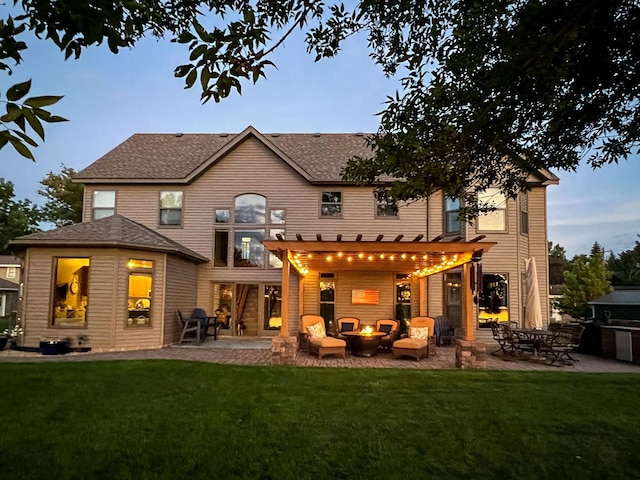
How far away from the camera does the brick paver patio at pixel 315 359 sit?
32.2 feet

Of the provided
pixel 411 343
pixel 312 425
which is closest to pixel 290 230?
pixel 411 343

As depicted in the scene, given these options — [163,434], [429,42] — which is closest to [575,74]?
[429,42]

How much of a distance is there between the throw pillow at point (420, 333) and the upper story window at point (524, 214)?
6017mm

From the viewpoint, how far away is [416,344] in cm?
1073

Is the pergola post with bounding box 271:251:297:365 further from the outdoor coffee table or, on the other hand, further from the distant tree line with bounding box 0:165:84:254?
the distant tree line with bounding box 0:165:84:254

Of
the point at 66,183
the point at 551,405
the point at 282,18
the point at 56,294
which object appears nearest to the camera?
the point at 282,18

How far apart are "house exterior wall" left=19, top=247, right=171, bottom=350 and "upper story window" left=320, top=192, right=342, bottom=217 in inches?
259

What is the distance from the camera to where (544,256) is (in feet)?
49.2

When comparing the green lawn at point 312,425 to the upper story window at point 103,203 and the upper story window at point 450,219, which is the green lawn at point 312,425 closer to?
the upper story window at point 450,219

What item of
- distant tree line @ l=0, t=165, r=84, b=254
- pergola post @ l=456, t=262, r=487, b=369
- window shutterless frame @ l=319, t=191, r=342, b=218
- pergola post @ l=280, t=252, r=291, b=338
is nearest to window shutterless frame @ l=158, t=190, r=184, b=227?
window shutterless frame @ l=319, t=191, r=342, b=218

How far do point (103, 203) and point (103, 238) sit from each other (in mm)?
4402

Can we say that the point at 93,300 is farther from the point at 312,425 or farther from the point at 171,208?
the point at 312,425

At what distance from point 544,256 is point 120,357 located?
1384 centimetres

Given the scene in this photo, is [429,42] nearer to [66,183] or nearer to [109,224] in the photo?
[109,224]
